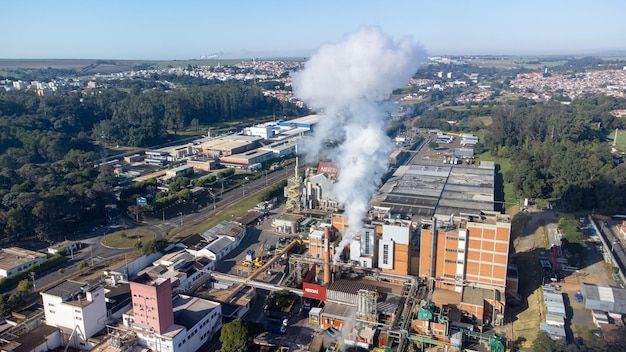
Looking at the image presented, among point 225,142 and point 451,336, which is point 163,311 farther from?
point 225,142

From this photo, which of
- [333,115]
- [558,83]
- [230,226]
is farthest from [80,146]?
[558,83]

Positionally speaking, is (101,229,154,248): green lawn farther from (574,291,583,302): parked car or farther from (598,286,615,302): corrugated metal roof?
(598,286,615,302): corrugated metal roof

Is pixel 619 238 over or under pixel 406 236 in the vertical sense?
under

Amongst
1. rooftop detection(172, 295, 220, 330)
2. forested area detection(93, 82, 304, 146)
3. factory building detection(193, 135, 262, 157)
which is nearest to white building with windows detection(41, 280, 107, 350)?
rooftop detection(172, 295, 220, 330)

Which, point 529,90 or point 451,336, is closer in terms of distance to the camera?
point 451,336

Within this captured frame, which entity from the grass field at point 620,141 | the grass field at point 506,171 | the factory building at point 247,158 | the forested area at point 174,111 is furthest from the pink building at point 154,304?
the grass field at point 620,141

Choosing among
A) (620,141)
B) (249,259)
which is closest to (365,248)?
(249,259)
